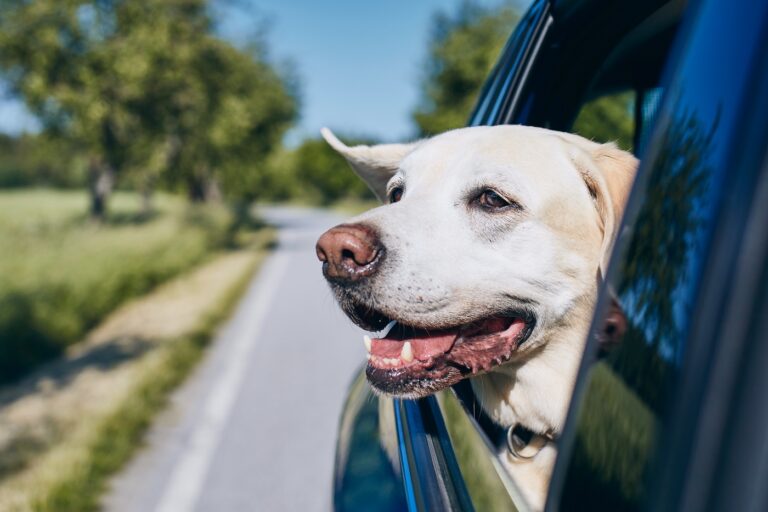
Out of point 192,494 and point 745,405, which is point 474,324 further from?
point 192,494

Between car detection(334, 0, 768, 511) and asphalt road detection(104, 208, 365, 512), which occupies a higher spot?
car detection(334, 0, 768, 511)

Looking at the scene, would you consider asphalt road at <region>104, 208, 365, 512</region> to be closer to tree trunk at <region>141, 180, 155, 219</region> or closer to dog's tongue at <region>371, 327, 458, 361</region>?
dog's tongue at <region>371, 327, 458, 361</region>

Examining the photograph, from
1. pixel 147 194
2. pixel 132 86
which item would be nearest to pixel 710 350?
pixel 132 86

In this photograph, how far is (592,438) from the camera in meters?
0.86

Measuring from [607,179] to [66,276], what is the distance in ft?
31.8

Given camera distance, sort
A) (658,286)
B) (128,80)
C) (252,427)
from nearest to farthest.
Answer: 1. (658,286)
2. (252,427)
3. (128,80)

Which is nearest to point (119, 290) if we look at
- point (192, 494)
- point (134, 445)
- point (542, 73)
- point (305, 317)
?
point (305, 317)

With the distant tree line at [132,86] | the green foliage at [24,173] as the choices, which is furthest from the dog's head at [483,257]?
the green foliage at [24,173]

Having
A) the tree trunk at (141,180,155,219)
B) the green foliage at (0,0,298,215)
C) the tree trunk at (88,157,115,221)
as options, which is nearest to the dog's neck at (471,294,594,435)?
the green foliage at (0,0,298,215)

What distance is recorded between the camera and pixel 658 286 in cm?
79

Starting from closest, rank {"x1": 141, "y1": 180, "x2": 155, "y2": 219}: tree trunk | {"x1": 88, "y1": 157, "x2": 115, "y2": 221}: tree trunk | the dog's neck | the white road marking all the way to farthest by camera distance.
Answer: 1. the dog's neck
2. the white road marking
3. {"x1": 88, "y1": 157, "x2": 115, "y2": 221}: tree trunk
4. {"x1": 141, "y1": 180, "x2": 155, "y2": 219}: tree trunk

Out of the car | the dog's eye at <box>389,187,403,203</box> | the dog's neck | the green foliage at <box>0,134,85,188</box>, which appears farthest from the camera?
the green foliage at <box>0,134,85,188</box>

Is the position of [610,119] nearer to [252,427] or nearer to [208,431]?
[252,427]

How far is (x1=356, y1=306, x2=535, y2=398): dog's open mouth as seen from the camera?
1.73 meters
